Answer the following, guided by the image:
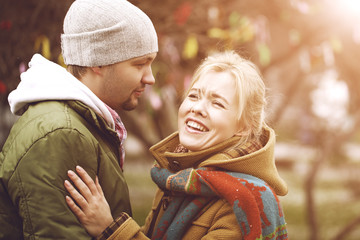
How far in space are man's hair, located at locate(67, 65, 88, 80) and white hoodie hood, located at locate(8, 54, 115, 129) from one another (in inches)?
5.0

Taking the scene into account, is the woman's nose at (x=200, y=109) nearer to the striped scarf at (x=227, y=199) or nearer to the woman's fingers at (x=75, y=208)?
the striped scarf at (x=227, y=199)

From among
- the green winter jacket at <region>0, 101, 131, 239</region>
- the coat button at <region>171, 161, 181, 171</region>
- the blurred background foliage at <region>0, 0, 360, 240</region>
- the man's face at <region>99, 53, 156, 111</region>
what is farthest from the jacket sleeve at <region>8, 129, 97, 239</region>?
the blurred background foliage at <region>0, 0, 360, 240</region>

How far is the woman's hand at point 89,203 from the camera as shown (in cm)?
160

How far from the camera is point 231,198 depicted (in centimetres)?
173

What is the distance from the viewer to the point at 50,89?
1.70 metres

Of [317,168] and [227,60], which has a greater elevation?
[227,60]

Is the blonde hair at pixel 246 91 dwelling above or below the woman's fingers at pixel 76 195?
above

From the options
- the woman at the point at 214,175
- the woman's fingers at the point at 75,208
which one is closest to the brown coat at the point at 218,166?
the woman at the point at 214,175

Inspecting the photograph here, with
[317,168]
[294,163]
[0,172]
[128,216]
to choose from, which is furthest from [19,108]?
[294,163]

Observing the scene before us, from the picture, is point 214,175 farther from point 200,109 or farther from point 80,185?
point 80,185

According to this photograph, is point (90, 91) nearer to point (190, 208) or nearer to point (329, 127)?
point (190, 208)

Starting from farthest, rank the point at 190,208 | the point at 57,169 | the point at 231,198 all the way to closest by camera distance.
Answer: the point at 190,208
the point at 231,198
the point at 57,169

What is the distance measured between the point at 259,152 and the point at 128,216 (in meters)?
0.63

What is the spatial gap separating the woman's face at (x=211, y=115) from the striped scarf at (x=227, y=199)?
17 cm
